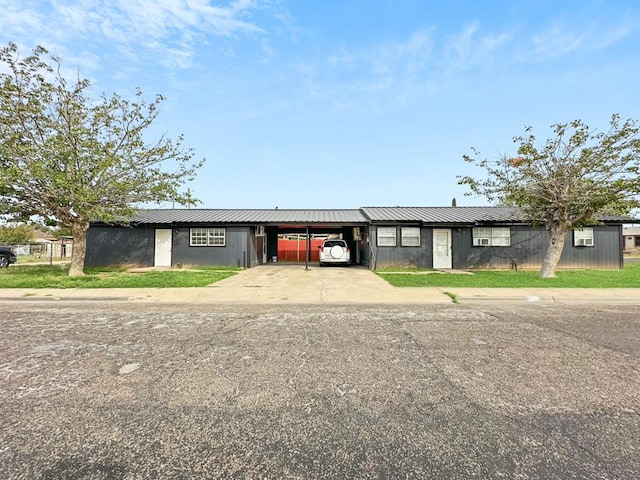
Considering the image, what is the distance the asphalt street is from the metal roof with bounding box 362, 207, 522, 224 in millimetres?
12986

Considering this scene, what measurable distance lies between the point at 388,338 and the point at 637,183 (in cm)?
1247

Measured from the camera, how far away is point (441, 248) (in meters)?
19.0

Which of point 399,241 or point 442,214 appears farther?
point 442,214

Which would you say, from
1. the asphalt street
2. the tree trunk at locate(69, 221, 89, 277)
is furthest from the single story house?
the asphalt street

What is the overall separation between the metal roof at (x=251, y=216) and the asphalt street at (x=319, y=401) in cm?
1344

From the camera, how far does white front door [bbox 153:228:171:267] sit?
1939 cm

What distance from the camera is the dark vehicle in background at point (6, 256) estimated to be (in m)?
19.8

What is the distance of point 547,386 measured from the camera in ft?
11.3

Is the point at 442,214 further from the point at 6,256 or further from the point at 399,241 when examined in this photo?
the point at 6,256

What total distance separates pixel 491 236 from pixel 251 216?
14.2 meters

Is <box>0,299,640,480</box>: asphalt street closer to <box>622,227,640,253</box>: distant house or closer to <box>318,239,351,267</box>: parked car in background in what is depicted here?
<box>318,239,351,267</box>: parked car in background

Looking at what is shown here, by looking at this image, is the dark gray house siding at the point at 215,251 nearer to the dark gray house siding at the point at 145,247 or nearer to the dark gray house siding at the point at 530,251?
the dark gray house siding at the point at 145,247

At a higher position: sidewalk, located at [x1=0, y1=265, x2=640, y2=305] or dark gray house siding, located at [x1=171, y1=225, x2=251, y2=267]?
dark gray house siding, located at [x1=171, y1=225, x2=251, y2=267]

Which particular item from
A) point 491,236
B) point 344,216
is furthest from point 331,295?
point 491,236
